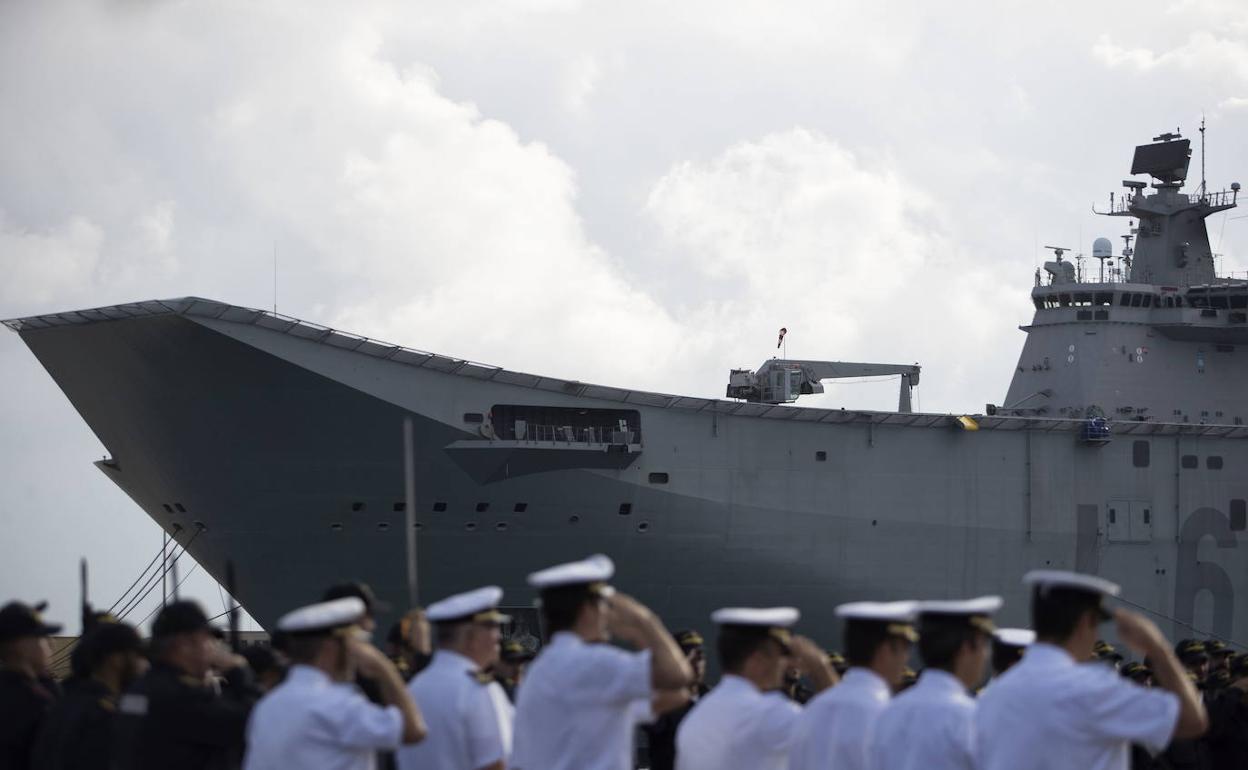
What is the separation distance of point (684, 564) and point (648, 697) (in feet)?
75.9

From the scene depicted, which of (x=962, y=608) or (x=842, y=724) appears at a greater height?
(x=962, y=608)

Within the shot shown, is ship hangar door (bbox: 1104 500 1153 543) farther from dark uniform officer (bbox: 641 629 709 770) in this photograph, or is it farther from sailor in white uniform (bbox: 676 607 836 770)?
sailor in white uniform (bbox: 676 607 836 770)

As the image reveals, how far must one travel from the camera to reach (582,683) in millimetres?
5723

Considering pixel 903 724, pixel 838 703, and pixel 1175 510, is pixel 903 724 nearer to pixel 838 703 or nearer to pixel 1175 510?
pixel 838 703

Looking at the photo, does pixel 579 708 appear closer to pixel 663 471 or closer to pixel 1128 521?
pixel 663 471

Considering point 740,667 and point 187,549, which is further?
point 187,549

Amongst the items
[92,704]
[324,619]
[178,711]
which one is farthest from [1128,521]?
[324,619]

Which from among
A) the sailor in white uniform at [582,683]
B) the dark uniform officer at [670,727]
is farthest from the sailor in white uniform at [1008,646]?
the dark uniform officer at [670,727]

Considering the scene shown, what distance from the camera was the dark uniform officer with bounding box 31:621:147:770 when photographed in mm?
6691

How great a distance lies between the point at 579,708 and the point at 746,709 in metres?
0.63

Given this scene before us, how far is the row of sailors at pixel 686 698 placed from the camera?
536cm

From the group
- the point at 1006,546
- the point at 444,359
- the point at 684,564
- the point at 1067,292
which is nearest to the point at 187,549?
the point at 444,359

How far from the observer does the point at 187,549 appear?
92.9 ft

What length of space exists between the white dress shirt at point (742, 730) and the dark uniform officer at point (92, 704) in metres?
2.51
